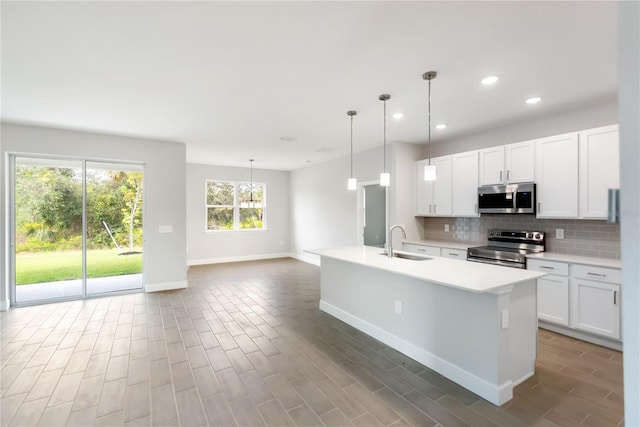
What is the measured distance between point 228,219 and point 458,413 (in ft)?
23.7

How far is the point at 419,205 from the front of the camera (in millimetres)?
5344

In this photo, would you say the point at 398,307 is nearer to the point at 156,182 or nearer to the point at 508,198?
the point at 508,198

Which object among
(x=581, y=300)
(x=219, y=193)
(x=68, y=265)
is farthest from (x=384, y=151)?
(x=68, y=265)

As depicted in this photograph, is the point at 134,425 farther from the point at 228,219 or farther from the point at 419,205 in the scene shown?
the point at 228,219

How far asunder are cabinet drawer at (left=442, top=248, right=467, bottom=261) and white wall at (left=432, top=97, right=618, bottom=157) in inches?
67.8

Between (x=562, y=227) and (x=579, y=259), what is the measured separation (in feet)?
2.14

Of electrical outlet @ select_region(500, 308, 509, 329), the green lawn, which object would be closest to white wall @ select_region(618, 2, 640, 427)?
electrical outlet @ select_region(500, 308, 509, 329)

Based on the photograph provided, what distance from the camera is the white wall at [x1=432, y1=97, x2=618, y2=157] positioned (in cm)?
344

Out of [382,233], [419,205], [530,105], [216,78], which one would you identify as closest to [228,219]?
A: [382,233]

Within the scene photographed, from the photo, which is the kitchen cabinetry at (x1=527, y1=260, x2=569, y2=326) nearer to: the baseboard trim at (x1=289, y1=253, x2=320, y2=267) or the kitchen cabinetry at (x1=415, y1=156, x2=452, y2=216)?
the kitchen cabinetry at (x1=415, y1=156, x2=452, y2=216)

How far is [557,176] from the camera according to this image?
359cm

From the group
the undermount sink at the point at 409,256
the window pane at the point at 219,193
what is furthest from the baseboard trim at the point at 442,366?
the window pane at the point at 219,193

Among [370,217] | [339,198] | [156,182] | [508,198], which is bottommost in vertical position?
[370,217]

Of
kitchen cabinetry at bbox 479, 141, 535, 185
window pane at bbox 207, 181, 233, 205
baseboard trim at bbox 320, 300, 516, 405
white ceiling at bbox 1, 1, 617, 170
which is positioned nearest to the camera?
white ceiling at bbox 1, 1, 617, 170
